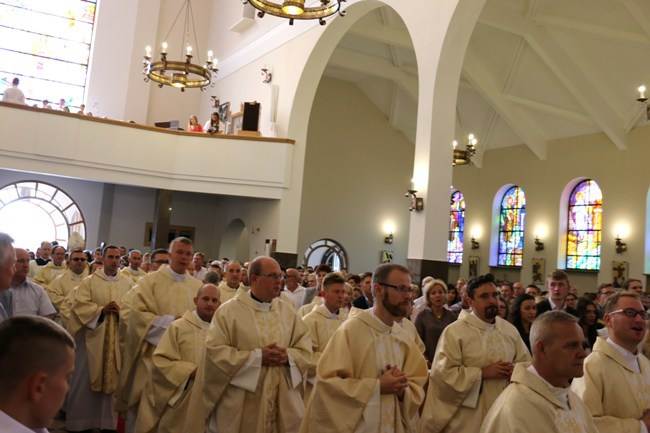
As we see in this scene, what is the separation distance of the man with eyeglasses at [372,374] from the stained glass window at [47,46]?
18.8m

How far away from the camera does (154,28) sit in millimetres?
21203

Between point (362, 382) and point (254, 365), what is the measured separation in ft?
3.32

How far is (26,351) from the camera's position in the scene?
1704 millimetres

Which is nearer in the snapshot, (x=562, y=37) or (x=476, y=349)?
(x=476, y=349)

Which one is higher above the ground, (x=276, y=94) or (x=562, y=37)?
(x=562, y=37)

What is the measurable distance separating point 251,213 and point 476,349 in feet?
45.0

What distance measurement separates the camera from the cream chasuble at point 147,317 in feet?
20.3

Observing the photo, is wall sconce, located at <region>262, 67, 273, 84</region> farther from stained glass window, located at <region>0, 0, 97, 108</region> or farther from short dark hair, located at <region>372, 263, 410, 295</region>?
short dark hair, located at <region>372, 263, 410, 295</region>

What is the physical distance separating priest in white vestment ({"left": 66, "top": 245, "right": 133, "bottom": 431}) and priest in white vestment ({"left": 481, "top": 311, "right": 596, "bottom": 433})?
17.1ft

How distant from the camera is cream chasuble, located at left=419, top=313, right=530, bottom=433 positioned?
460 centimetres

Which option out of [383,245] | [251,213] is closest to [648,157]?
[383,245]

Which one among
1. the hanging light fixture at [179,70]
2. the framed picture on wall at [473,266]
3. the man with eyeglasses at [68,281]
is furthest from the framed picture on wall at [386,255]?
the man with eyeglasses at [68,281]

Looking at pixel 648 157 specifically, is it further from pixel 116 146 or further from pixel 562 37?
pixel 116 146

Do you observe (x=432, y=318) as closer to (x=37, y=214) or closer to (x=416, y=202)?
(x=416, y=202)
